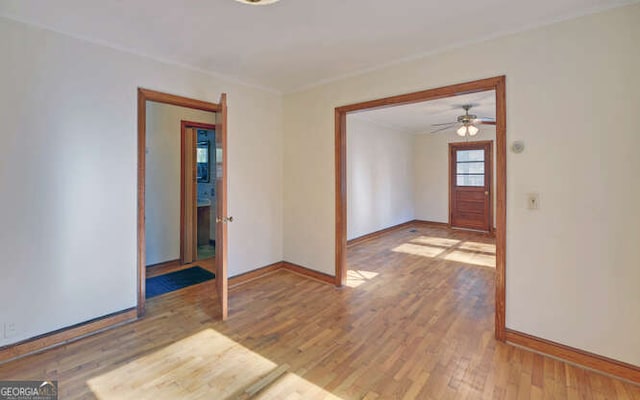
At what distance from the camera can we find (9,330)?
84.7 inches

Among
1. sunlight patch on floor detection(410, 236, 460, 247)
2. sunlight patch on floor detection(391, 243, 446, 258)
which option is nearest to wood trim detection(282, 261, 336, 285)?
sunlight patch on floor detection(391, 243, 446, 258)

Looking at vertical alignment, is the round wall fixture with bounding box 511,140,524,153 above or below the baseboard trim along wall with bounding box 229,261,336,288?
above

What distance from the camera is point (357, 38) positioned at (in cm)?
250

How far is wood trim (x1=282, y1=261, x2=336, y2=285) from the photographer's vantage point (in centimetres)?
371

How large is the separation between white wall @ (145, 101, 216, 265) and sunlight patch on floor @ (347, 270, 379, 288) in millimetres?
2637

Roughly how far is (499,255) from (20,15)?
406 centimetres

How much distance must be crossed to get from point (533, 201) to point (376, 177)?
4321 mm

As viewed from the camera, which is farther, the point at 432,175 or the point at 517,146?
the point at 432,175

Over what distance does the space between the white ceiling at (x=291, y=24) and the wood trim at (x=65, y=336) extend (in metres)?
2.40

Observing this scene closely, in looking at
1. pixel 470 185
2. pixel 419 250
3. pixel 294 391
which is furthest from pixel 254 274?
pixel 470 185

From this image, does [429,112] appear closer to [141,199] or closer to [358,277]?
[358,277]

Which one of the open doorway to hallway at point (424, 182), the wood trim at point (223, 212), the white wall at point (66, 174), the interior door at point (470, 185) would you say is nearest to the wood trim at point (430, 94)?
the wood trim at point (223, 212)

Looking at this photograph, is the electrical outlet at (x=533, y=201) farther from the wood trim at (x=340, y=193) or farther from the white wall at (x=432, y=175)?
the white wall at (x=432, y=175)

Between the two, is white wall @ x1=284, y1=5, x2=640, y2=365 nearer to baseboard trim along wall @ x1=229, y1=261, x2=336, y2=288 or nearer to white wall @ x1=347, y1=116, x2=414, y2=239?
baseboard trim along wall @ x1=229, y1=261, x2=336, y2=288
